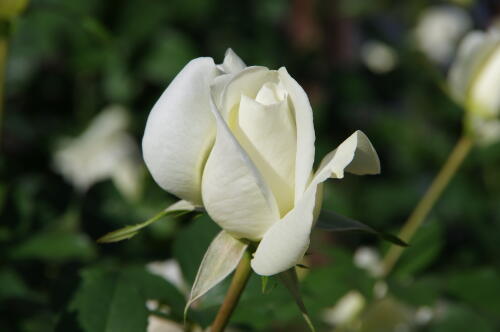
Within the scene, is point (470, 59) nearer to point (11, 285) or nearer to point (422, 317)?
point (422, 317)

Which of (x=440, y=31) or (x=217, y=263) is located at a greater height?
(x=217, y=263)

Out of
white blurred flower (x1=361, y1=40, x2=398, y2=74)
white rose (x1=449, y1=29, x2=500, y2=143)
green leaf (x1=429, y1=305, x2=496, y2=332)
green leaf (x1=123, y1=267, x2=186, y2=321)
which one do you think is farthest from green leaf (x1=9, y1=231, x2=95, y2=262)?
white blurred flower (x1=361, y1=40, x2=398, y2=74)

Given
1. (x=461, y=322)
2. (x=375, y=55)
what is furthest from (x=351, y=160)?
(x=375, y=55)

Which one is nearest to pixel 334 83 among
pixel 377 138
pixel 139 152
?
pixel 377 138

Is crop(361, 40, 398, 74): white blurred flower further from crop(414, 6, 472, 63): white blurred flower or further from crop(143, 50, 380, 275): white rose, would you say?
crop(143, 50, 380, 275): white rose

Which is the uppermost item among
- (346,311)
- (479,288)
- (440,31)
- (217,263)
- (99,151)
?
(217,263)

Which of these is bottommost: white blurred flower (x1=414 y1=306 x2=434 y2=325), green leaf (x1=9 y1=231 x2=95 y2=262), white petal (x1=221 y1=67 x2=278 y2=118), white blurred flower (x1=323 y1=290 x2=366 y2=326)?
white blurred flower (x1=414 y1=306 x2=434 y2=325)

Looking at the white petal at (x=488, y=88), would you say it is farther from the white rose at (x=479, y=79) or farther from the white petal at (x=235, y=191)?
the white petal at (x=235, y=191)

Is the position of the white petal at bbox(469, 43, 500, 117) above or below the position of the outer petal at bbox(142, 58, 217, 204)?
below

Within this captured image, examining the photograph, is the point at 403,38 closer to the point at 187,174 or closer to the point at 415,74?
the point at 415,74
